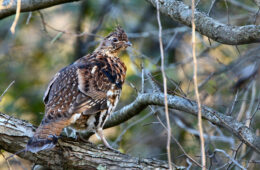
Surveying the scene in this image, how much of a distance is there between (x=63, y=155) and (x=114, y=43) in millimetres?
1911

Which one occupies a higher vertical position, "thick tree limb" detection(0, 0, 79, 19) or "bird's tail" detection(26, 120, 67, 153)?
"thick tree limb" detection(0, 0, 79, 19)

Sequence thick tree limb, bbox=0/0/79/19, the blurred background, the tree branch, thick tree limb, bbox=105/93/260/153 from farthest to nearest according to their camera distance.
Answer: the blurred background → thick tree limb, bbox=0/0/79/19 → the tree branch → thick tree limb, bbox=105/93/260/153

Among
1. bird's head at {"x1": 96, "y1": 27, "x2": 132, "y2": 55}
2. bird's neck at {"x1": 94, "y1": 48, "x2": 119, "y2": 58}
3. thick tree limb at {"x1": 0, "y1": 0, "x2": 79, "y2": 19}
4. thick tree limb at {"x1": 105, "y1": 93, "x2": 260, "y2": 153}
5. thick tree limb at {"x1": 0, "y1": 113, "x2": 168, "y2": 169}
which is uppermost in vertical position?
thick tree limb at {"x1": 0, "y1": 0, "x2": 79, "y2": 19}

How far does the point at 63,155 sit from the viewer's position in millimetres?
4020

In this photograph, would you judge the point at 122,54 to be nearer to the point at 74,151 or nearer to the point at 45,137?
the point at 74,151

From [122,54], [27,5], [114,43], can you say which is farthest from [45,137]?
[122,54]

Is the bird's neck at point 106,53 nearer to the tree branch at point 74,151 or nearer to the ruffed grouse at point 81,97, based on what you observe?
the ruffed grouse at point 81,97

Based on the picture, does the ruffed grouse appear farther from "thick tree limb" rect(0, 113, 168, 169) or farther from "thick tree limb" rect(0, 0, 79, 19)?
"thick tree limb" rect(0, 0, 79, 19)

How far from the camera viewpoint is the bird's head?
5.36 meters

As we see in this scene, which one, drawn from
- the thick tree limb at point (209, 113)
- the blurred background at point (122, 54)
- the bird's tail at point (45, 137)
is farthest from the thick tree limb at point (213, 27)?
the blurred background at point (122, 54)

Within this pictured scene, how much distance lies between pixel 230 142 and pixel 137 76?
2144 mm

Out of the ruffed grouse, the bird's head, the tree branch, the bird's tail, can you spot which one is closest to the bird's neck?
the bird's head

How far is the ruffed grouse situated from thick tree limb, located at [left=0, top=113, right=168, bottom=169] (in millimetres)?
212

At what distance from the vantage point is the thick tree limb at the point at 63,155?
3951 millimetres
